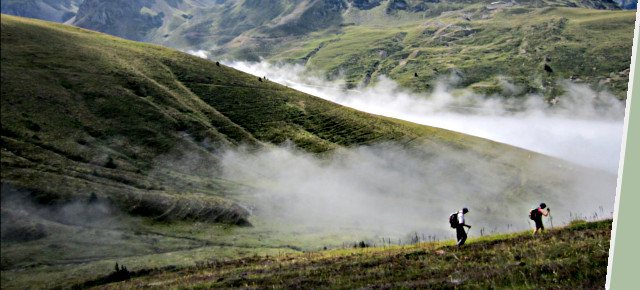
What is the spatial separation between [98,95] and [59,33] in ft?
142

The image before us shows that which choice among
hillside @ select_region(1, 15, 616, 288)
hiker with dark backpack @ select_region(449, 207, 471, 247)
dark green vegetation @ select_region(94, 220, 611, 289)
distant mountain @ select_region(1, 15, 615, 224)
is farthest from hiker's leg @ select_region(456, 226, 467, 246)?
distant mountain @ select_region(1, 15, 615, 224)

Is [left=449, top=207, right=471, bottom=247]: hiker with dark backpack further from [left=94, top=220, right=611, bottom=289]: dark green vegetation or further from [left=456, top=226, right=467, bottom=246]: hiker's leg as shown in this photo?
[left=94, top=220, right=611, bottom=289]: dark green vegetation

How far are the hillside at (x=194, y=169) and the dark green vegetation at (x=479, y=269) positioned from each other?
2883 centimetres

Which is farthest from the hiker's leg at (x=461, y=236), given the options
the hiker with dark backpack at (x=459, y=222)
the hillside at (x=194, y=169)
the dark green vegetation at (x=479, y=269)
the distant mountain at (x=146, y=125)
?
the distant mountain at (x=146, y=125)

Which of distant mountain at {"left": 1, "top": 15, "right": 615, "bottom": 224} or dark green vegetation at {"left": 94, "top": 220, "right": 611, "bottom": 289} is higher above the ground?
distant mountain at {"left": 1, "top": 15, "right": 615, "bottom": 224}

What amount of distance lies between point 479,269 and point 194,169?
84488 mm

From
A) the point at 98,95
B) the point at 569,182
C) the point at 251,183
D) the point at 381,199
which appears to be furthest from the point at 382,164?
the point at 98,95

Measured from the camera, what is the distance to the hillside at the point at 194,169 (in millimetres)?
61219

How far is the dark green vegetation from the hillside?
1135 inches

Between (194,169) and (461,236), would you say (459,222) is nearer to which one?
(461,236)

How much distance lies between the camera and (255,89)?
154 metres

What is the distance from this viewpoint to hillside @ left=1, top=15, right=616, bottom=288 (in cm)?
6122

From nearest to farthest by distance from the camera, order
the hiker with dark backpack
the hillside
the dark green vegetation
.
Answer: the dark green vegetation, the hiker with dark backpack, the hillside

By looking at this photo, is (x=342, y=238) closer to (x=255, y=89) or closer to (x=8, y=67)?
(x=8, y=67)
